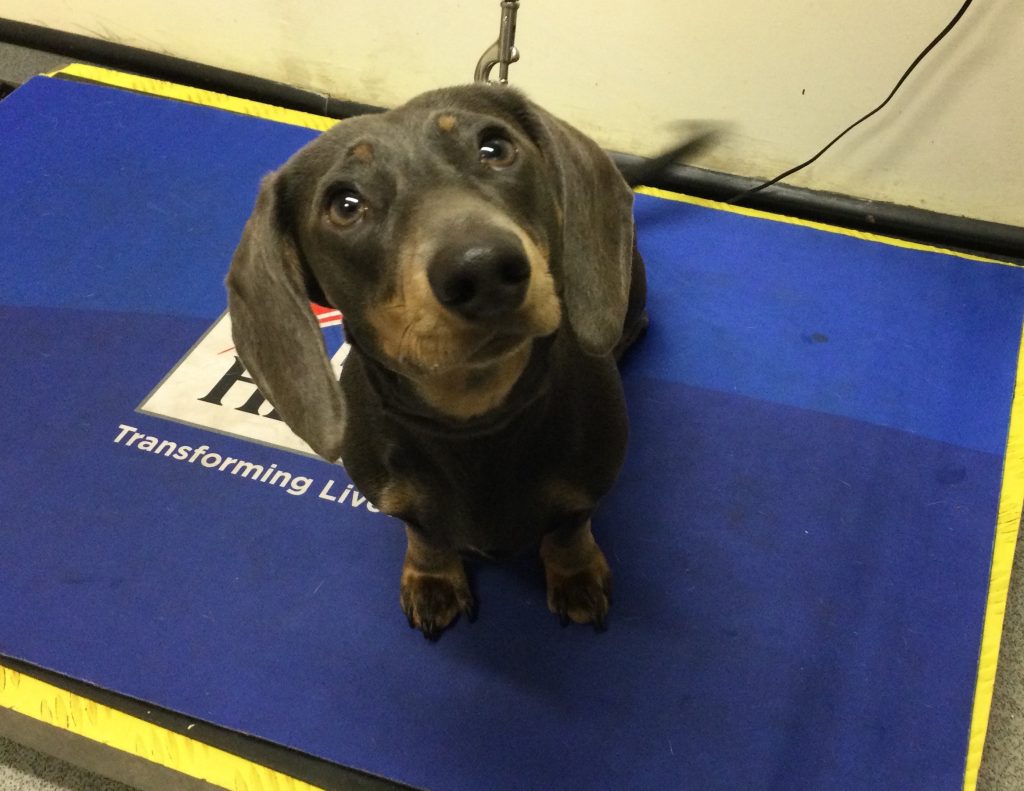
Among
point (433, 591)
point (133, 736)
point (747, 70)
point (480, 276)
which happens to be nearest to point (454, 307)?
point (480, 276)

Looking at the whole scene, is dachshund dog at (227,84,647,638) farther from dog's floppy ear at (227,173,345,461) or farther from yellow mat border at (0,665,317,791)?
yellow mat border at (0,665,317,791)

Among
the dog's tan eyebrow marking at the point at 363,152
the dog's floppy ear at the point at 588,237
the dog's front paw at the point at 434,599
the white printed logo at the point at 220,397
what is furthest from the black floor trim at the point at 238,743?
the dog's tan eyebrow marking at the point at 363,152

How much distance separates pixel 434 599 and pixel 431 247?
75 centimetres

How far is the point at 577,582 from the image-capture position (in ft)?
4.40

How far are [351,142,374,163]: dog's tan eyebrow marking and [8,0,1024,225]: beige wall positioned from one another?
147cm

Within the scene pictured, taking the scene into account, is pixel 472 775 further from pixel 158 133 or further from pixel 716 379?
pixel 158 133

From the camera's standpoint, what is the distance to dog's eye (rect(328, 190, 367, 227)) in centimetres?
90

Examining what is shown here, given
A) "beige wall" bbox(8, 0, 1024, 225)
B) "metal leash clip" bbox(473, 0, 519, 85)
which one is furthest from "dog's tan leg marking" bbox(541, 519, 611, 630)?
"beige wall" bbox(8, 0, 1024, 225)

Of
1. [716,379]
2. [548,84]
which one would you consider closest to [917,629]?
[716,379]

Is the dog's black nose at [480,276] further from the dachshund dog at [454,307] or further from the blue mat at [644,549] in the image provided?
the blue mat at [644,549]

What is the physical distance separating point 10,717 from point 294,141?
5.26 ft

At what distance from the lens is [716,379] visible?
1697 millimetres

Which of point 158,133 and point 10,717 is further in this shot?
point 158,133

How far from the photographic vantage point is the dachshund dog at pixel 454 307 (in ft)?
2.64
